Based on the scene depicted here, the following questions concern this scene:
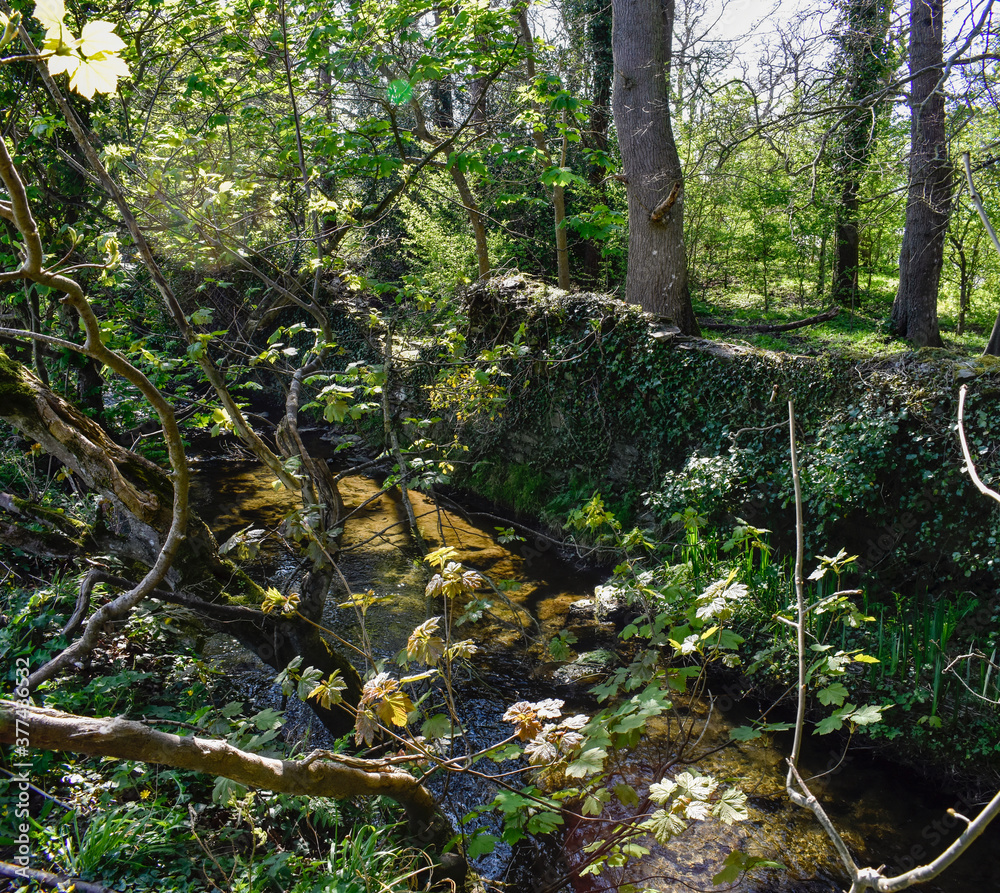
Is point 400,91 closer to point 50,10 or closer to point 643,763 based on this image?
point 50,10

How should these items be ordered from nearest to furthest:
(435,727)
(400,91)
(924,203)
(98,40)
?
(98,40), (435,727), (400,91), (924,203)

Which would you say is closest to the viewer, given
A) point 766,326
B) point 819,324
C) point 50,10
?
point 50,10

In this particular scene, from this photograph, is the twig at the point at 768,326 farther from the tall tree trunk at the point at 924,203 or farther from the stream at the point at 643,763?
the stream at the point at 643,763

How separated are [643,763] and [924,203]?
737 centimetres

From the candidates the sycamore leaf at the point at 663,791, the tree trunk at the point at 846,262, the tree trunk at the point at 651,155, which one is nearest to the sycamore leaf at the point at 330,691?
the sycamore leaf at the point at 663,791

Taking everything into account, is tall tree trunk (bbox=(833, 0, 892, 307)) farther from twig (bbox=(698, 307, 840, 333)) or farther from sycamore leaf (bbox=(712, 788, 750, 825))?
sycamore leaf (bbox=(712, 788, 750, 825))

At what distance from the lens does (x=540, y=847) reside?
364cm

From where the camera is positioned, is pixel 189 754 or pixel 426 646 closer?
pixel 189 754

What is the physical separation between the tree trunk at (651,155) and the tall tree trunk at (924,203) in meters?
2.66

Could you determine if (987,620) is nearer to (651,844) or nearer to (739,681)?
(739,681)

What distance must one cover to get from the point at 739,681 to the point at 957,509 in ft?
7.01

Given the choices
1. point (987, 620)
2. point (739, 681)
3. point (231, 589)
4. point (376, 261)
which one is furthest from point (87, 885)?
point (376, 261)

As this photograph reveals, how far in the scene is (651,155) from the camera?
298 inches

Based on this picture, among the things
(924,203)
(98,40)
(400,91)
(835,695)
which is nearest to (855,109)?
(924,203)
